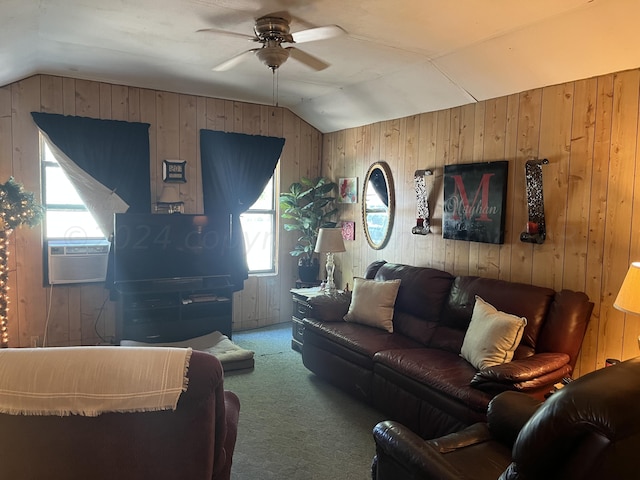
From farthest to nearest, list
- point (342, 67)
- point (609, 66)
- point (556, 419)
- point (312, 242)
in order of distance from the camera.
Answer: point (312, 242)
point (342, 67)
point (609, 66)
point (556, 419)

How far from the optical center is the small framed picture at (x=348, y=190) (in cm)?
548

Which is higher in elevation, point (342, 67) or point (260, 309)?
point (342, 67)

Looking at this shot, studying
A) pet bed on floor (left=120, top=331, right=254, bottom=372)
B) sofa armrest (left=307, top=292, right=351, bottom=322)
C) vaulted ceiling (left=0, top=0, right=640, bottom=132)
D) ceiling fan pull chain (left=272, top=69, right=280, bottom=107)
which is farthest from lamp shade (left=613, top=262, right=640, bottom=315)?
ceiling fan pull chain (left=272, top=69, right=280, bottom=107)

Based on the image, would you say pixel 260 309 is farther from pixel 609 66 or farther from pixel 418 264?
pixel 609 66

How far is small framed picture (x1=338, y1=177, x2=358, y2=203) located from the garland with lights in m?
3.22

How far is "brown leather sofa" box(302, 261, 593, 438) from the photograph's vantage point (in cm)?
272

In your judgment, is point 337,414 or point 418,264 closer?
point 337,414

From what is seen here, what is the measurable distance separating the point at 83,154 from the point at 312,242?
2724mm

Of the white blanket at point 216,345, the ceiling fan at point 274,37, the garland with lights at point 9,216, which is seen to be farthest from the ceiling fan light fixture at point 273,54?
the white blanket at point 216,345

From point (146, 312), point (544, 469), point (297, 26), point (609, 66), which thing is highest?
point (297, 26)

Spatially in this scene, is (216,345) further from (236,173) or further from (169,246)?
(236,173)

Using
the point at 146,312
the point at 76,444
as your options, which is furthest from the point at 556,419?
the point at 146,312

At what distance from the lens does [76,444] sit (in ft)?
5.04

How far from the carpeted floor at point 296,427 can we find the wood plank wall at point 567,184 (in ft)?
5.20
